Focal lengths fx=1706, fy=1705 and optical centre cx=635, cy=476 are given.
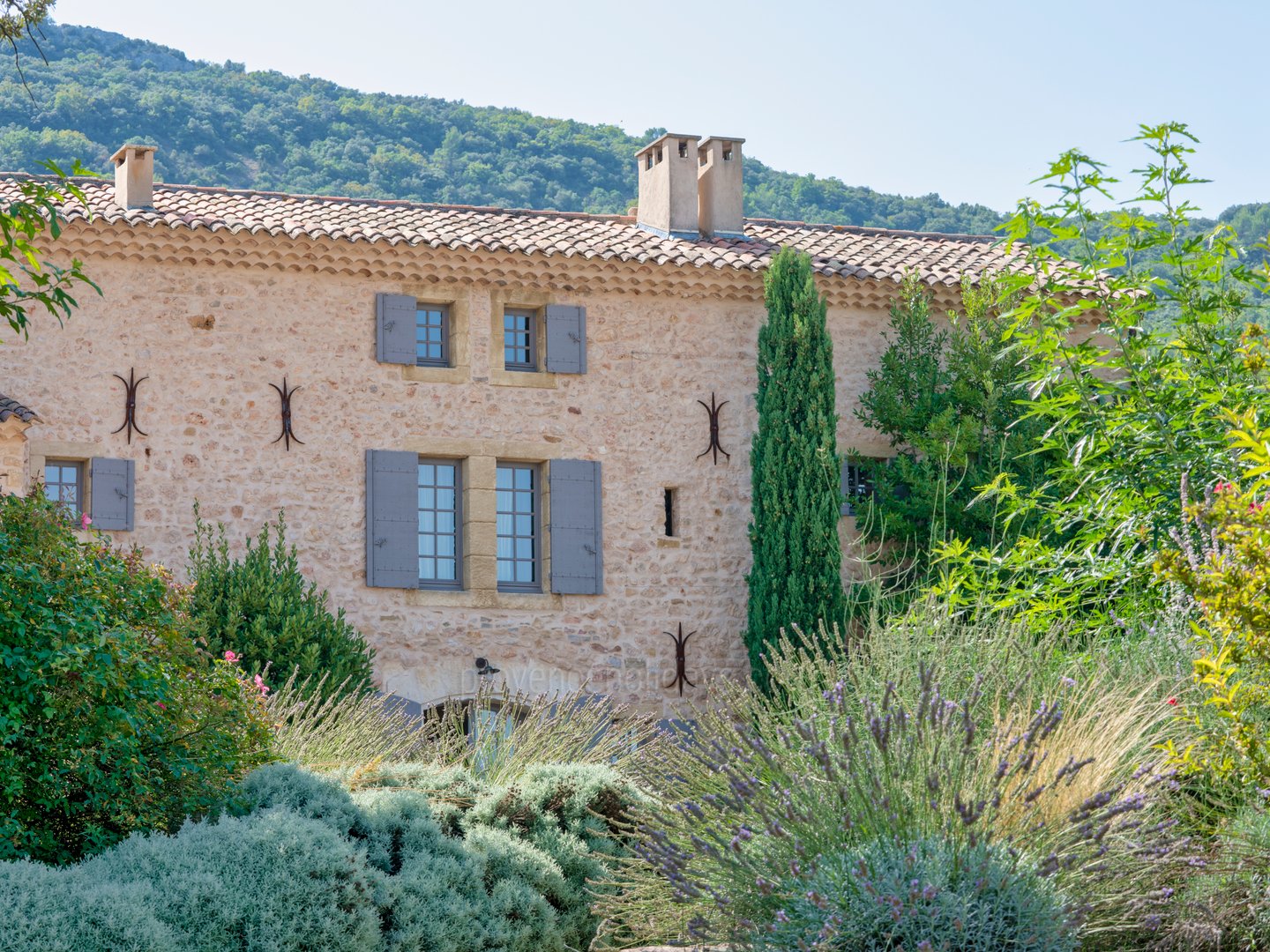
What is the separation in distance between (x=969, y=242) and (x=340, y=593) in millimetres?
8041

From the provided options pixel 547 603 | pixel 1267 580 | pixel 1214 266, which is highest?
pixel 1214 266

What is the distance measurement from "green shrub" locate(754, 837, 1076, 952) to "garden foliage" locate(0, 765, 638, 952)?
167cm

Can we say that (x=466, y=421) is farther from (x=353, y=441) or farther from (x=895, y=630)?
(x=895, y=630)

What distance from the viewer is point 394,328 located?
15.3 m

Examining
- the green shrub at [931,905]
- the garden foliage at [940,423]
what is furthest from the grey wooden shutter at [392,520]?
the green shrub at [931,905]

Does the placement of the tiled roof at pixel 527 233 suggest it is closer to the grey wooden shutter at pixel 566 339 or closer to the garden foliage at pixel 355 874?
the grey wooden shutter at pixel 566 339

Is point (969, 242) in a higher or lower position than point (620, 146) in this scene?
lower

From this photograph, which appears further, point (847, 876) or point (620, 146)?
point (620, 146)

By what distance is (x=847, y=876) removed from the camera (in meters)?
5.58

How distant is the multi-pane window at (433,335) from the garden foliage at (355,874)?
24.6 feet

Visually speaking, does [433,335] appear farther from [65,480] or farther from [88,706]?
[88,706]

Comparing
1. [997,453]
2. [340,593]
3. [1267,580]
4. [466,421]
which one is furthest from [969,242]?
[1267,580]

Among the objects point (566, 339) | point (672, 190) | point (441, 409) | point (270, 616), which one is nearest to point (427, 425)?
point (441, 409)

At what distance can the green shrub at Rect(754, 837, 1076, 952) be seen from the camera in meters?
5.35
